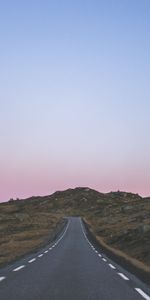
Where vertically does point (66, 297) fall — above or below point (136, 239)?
below

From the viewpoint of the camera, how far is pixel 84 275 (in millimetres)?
18547

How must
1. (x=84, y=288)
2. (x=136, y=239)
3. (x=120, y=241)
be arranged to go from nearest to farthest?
(x=84, y=288), (x=136, y=239), (x=120, y=241)

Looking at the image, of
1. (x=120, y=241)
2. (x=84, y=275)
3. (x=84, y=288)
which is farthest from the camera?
(x=120, y=241)

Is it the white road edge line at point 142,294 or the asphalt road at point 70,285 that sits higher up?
the asphalt road at point 70,285

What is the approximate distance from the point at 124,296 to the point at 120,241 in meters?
33.3

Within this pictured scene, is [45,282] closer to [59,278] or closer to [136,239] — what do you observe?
[59,278]

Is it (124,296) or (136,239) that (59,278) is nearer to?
(124,296)

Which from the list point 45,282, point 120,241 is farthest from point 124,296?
point 120,241

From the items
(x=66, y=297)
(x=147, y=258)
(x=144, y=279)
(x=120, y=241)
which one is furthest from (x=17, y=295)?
(x=120, y=241)

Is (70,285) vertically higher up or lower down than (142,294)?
higher up

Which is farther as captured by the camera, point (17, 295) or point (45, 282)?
point (45, 282)

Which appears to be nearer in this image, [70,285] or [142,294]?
[142,294]

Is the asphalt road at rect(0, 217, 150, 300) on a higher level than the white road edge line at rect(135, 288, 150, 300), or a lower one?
higher

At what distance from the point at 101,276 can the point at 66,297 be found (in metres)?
5.99
